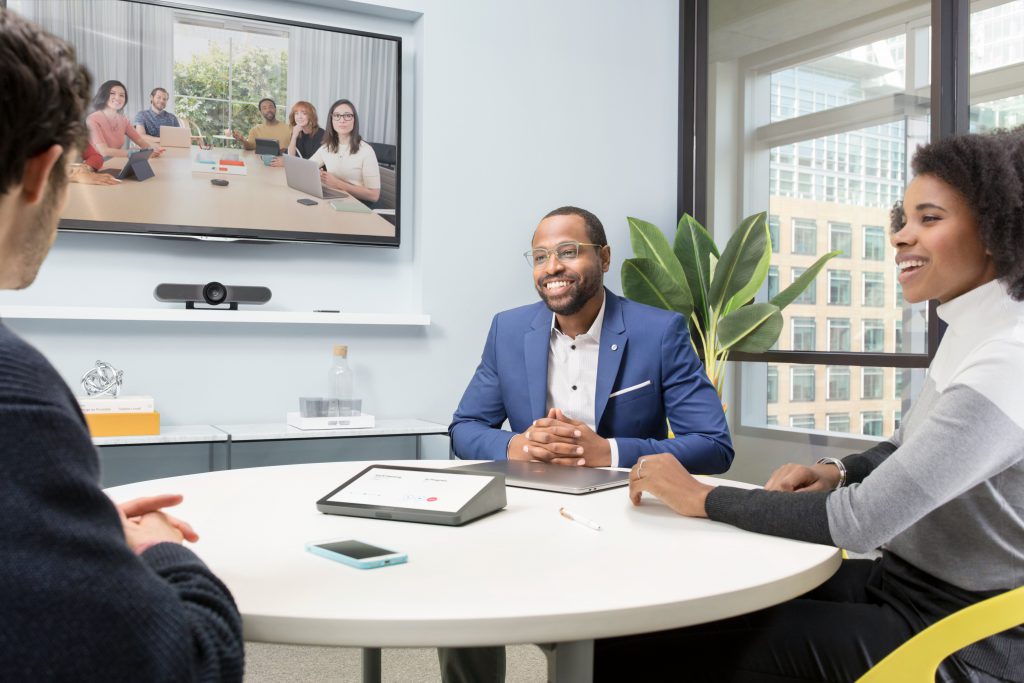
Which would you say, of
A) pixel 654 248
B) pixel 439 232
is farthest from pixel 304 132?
pixel 654 248

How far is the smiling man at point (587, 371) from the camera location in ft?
7.88

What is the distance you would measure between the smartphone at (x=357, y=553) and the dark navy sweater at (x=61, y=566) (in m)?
0.39

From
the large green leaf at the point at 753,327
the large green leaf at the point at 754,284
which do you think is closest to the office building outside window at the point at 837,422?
the large green leaf at the point at 753,327

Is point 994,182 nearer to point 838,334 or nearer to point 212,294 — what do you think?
point 838,334

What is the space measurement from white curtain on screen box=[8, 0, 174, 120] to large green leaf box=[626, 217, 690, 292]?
7.65 feet

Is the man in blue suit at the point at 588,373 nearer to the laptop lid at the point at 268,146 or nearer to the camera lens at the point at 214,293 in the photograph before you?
the camera lens at the point at 214,293

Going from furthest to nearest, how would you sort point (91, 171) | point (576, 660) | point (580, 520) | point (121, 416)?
1. point (91, 171)
2. point (121, 416)
3. point (580, 520)
4. point (576, 660)

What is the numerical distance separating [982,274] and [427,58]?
3302mm

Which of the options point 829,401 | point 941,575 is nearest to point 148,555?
point 941,575

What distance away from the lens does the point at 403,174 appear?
14.3 feet

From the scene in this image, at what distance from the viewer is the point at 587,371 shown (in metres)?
2.60

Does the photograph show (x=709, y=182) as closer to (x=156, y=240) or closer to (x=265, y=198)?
(x=265, y=198)

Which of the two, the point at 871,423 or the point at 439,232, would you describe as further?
the point at 439,232

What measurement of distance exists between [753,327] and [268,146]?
245 cm
